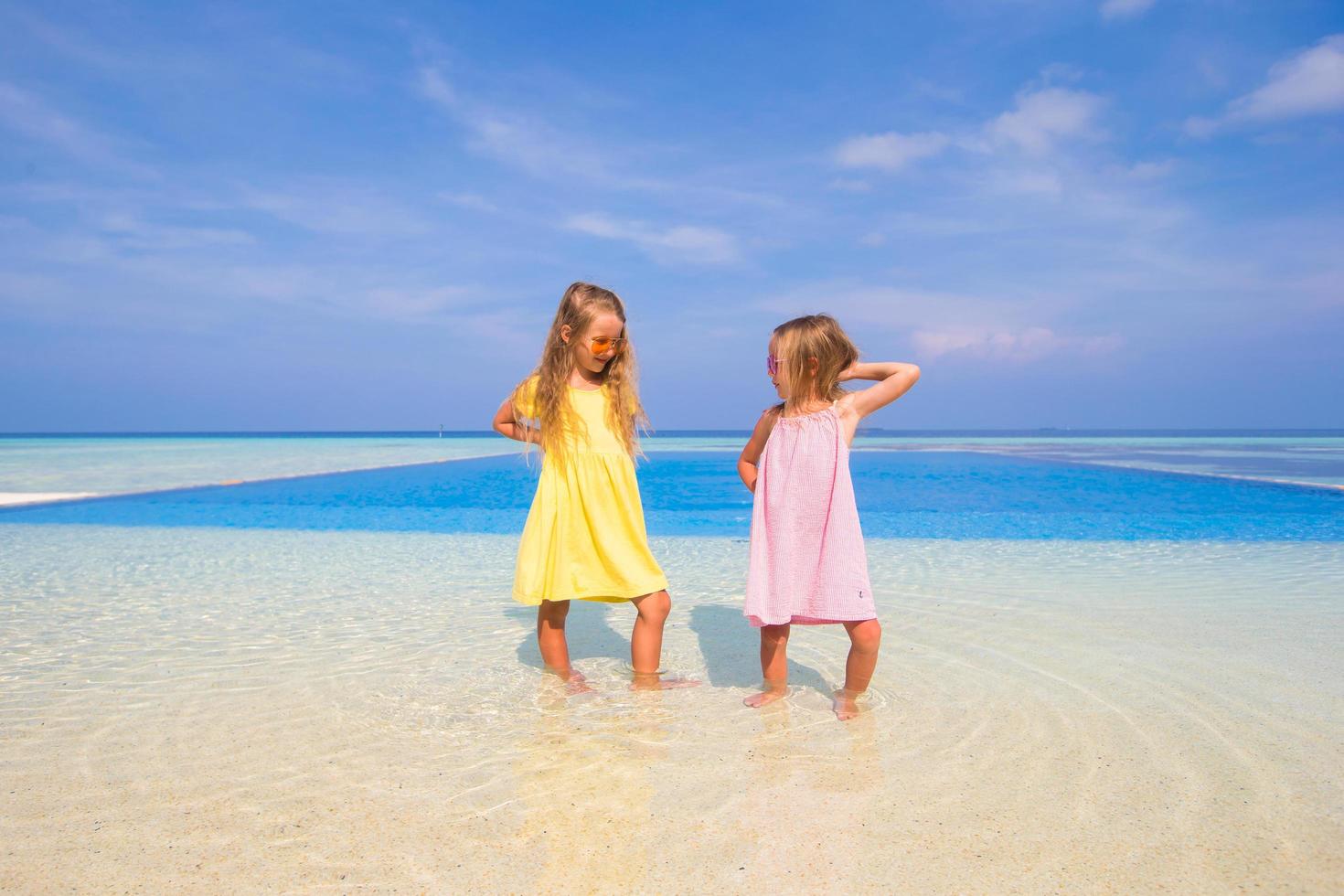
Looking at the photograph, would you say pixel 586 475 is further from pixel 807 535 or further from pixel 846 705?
pixel 846 705

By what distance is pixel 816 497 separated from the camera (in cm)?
301

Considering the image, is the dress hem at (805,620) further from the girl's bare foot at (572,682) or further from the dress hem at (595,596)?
the girl's bare foot at (572,682)

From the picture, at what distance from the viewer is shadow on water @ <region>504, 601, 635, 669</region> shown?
4.00 metres

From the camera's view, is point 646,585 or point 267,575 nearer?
point 646,585

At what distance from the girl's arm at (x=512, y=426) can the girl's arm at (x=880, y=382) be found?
126 centimetres

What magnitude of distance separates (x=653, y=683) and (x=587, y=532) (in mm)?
710

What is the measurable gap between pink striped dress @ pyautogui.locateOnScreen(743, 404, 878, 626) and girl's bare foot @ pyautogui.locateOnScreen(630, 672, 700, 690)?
0.58 meters

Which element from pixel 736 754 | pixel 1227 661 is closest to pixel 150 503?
pixel 736 754

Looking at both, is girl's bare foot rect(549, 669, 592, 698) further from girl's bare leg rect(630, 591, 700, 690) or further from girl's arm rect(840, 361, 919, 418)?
girl's arm rect(840, 361, 919, 418)

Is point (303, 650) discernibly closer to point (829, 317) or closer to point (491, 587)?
point (491, 587)

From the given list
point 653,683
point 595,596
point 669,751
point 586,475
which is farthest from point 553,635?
point 669,751

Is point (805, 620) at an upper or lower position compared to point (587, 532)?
lower

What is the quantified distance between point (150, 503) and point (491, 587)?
898 cm

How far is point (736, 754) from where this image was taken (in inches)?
105
